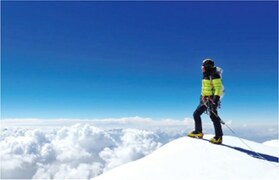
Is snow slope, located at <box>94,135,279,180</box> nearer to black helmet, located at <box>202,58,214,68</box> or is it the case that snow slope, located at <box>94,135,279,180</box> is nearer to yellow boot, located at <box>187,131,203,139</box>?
yellow boot, located at <box>187,131,203,139</box>

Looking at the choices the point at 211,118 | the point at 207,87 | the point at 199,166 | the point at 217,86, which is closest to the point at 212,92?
the point at 207,87

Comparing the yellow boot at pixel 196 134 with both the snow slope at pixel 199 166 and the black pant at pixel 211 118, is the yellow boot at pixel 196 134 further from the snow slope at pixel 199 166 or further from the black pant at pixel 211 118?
the snow slope at pixel 199 166

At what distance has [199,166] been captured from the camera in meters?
11.1

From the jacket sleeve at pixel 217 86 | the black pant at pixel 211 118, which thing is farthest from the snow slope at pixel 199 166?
the jacket sleeve at pixel 217 86

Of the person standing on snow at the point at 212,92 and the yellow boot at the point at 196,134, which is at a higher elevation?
the person standing on snow at the point at 212,92

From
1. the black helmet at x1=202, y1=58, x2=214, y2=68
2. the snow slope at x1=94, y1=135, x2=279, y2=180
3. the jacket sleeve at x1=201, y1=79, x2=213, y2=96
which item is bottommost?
the snow slope at x1=94, y1=135, x2=279, y2=180

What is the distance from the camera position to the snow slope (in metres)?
10.2

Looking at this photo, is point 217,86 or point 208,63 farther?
point 208,63

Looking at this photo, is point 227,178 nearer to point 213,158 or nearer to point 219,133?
point 213,158

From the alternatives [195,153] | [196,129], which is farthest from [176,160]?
[196,129]

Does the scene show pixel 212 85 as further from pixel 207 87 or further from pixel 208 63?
pixel 208 63

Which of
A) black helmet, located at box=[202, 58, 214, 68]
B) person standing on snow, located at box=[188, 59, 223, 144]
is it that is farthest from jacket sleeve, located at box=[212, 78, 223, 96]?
black helmet, located at box=[202, 58, 214, 68]

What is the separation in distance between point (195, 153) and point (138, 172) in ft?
10.6

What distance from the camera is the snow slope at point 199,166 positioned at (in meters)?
10.2
